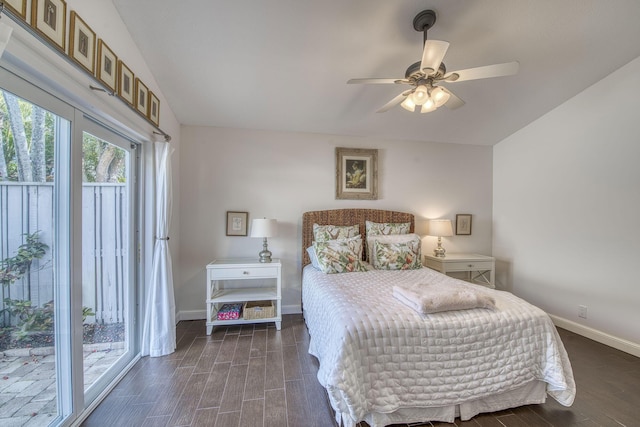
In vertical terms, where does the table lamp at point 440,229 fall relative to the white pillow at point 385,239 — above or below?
above

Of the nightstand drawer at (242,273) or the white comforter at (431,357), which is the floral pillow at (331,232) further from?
the white comforter at (431,357)

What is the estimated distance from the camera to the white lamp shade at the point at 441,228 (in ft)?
11.1

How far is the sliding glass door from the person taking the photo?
118 cm

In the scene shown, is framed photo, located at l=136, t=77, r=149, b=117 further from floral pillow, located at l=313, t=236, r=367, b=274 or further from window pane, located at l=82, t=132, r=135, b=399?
floral pillow, located at l=313, t=236, r=367, b=274

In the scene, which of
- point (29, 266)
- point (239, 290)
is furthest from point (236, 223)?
point (29, 266)

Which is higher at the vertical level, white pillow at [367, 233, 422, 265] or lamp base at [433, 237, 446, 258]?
white pillow at [367, 233, 422, 265]

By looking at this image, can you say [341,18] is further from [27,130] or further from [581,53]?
[581,53]

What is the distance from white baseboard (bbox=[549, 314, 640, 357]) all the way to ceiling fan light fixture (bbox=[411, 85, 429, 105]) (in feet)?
9.94

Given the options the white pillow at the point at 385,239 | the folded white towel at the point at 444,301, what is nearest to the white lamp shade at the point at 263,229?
the white pillow at the point at 385,239

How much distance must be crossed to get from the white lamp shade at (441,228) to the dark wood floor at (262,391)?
1579 millimetres

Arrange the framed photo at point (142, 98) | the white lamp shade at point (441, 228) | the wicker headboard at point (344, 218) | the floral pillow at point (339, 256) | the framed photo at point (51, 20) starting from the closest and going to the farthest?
the framed photo at point (51, 20)
the framed photo at point (142, 98)
the floral pillow at point (339, 256)
the wicker headboard at point (344, 218)
the white lamp shade at point (441, 228)

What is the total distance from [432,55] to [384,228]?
6.89 ft

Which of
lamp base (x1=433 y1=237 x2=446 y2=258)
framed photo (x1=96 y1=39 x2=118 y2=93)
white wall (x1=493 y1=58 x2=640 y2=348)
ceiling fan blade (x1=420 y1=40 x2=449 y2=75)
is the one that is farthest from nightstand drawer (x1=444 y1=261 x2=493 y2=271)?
framed photo (x1=96 y1=39 x2=118 y2=93)

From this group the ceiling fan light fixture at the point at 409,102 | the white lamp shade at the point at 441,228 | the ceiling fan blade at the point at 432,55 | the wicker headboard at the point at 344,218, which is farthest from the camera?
the white lamp shade at the point at 441,228
